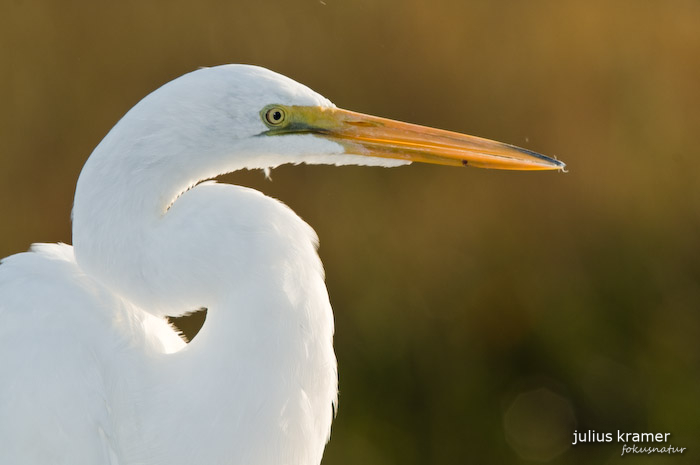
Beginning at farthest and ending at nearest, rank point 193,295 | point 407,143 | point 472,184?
1. point 472,184
2. point 407,143
3. point 193,295

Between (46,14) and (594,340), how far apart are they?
2.45 meters

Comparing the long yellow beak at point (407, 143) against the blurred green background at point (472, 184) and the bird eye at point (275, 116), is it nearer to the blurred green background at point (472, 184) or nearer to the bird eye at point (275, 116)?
the bird eye at point (275, 116)

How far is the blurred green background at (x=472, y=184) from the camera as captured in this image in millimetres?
3098

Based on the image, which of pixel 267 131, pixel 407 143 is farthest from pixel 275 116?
pixel 407 143

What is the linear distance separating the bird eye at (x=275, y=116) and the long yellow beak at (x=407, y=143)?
0.04 meters

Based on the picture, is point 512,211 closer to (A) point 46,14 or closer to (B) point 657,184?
(B) point 657,184

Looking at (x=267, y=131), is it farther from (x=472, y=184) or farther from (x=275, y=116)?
(x=472, y=184)

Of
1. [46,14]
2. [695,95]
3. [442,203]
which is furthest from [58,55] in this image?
[695,95]

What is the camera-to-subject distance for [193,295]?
130 cm

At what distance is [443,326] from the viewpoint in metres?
3.20

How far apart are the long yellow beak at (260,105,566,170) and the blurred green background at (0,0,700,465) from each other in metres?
1.74

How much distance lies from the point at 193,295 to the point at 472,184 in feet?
7.04

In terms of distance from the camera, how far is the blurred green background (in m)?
3.10

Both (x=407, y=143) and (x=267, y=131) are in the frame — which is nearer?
(x=267, y=131)
